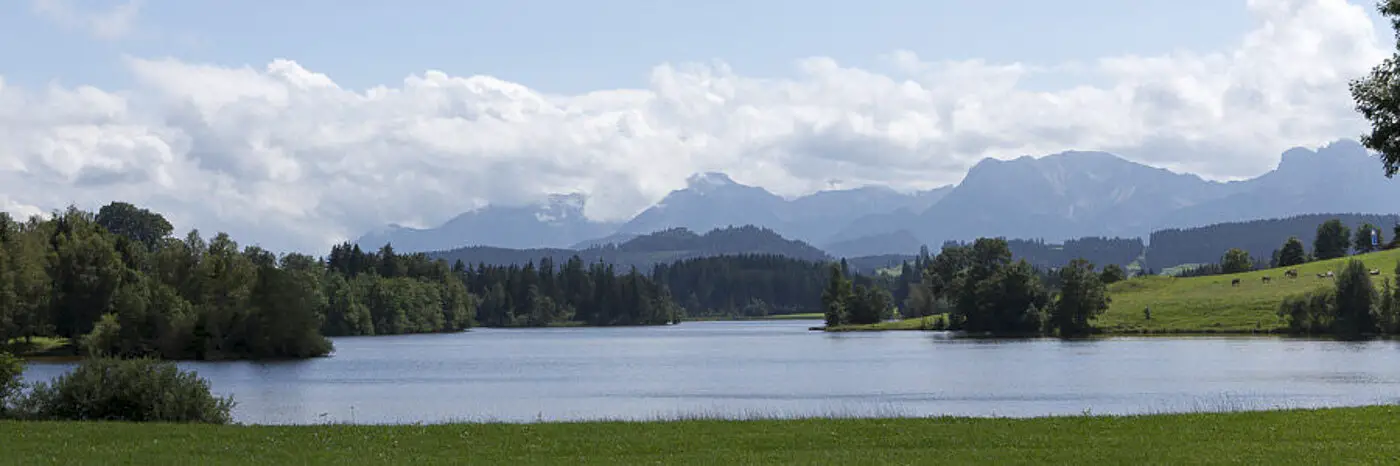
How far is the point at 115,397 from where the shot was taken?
38.7 m

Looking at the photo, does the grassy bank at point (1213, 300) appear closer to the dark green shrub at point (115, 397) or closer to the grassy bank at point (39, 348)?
the grassy bank at point (39, 348)

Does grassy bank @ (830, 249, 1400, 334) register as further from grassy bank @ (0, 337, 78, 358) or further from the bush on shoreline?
the bush on shoreline

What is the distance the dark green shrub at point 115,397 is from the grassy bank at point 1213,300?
403 ft

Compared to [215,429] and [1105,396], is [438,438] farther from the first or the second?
[1105,396]

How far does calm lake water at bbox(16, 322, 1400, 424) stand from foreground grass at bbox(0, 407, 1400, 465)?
25.4ft

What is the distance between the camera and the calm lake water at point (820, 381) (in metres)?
55.6

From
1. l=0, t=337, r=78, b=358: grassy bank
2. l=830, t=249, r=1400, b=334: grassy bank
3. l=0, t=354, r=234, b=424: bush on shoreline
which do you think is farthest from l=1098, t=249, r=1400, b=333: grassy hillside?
l=0, t=354, r=234, b=424: bush on shoreline

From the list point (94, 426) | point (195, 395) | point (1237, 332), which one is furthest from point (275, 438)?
point (1237, 332)

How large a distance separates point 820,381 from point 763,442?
155 ft

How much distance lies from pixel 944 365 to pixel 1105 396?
105 feet

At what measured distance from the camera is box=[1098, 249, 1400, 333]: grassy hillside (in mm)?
144000

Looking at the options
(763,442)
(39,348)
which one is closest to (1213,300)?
(39,348)

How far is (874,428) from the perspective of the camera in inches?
1330

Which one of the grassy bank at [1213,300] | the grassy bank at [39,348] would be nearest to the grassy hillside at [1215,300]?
the grassy bank at [1213,300]
